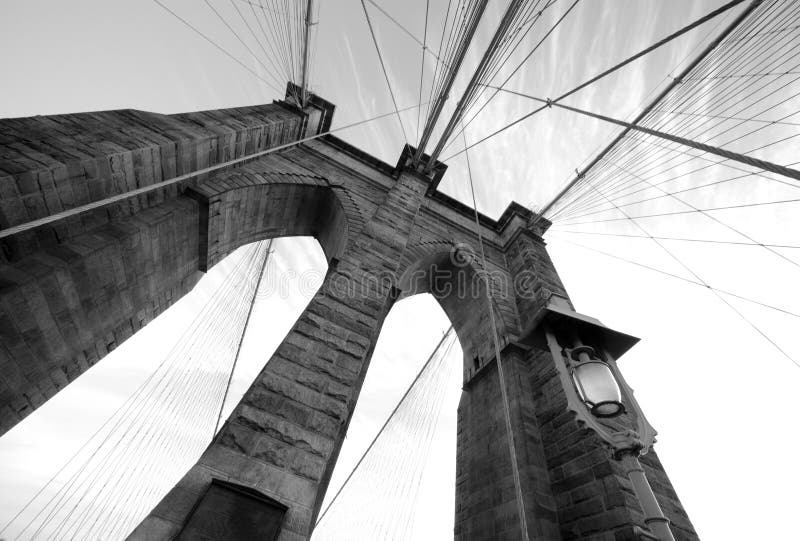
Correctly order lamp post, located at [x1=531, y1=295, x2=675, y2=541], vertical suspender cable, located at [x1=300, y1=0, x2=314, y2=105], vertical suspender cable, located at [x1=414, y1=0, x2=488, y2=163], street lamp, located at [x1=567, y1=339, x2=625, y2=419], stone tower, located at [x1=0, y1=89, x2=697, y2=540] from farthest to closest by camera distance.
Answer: vertical suspender cable, located at [x1=300, y1=0, x2=314, y2=105] → vertical suspender cable, located at [x1=414, y1=0, x2=488, y2=163] → stone tower, located at [x1=0, y1=89, x2=697, y2=540] → street lamp, located at [x1=567, y1=339, x2=625, y2=419] → lamp post, located at [x1=531, y1=295, x2=675, y2=541]

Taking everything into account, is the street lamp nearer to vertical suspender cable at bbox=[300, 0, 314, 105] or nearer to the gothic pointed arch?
the gothic pointed arch

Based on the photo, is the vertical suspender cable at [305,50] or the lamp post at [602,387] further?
the vertical suspender cable at [305,50]

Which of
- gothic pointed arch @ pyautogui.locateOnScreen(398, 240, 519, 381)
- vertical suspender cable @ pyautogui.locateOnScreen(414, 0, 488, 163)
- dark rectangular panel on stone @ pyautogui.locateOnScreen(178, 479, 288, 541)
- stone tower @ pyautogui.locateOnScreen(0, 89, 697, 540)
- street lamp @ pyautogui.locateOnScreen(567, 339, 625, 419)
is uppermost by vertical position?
vertical suspender cable @ pyautogui.locateOnScreen(414, 0, 488, 163)

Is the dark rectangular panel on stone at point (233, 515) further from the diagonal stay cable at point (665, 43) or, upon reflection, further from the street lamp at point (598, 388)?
the diagonal stay cable at point (665, 43)

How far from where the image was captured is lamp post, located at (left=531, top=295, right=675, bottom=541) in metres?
1.61

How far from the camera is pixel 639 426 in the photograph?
1817mm

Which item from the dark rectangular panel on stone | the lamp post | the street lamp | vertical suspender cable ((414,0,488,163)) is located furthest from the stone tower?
vertical suspender cable ((414,0,488,163))

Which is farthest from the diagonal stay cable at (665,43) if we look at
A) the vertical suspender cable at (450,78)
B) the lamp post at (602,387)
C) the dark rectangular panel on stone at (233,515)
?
the dark rectangular panel on stone at (233,515)

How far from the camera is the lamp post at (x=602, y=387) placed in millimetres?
1606

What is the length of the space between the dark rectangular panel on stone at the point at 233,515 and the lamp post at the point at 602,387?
2.02 meters

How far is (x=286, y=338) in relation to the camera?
11.0 feet

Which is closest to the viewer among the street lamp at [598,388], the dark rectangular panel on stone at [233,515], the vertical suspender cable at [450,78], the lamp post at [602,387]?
the lamp post at [602,387]

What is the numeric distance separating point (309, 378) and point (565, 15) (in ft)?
17.1

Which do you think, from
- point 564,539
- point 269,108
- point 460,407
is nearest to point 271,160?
point 269,108
